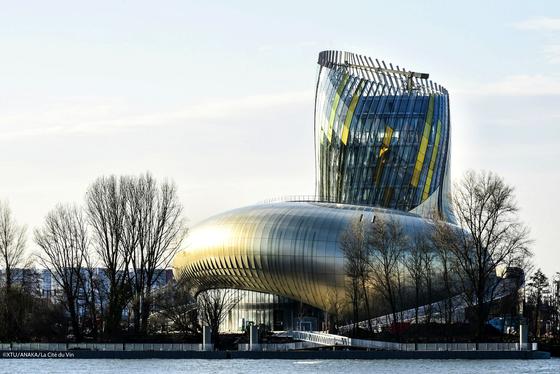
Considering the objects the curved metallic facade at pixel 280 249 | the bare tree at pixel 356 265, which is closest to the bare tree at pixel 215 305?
the curved metallic facade at pixel 280 249

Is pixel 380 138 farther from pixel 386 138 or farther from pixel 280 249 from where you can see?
pixel 280 249

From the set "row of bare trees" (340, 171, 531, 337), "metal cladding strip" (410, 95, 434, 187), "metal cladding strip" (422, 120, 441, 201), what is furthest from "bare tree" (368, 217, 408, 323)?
"metal cladding strip" (422, 120, 441, 201)

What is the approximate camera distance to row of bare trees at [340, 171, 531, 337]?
321ft

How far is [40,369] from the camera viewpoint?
8825cm

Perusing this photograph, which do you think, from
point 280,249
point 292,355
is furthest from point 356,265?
point 280,249

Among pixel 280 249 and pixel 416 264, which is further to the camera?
pixel 280 249

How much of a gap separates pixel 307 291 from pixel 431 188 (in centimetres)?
3443

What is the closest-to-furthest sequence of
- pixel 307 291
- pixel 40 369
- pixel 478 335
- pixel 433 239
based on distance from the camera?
1. pixel 40 369
2. pixel 478 335
3. pixel 433 239
4. pixel 307 291

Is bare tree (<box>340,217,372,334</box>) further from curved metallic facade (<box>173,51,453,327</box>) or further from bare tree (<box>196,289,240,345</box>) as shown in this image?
curved metallic facade (<box>173,51,453,327</box>)

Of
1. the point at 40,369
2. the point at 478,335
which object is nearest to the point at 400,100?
the point at 478,335

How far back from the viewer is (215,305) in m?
112

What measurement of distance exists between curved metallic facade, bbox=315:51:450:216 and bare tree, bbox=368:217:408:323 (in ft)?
124

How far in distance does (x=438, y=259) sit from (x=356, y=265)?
32.4 ft

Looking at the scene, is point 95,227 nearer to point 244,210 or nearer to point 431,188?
point 244,210
